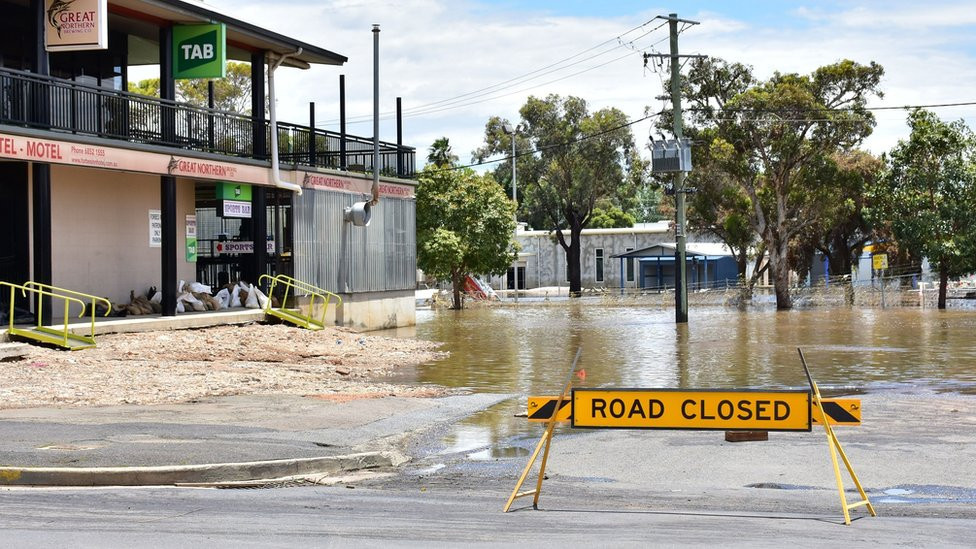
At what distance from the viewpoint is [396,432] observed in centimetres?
1340

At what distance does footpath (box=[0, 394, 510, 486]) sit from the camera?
10570 mm

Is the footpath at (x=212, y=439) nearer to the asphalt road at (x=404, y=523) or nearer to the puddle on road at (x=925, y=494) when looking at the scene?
the asphalt road at (x=404, y=523)

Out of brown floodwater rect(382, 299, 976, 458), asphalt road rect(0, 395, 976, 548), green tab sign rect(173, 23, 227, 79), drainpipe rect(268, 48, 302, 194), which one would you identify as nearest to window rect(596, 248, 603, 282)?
brown floodwater rect(382, 299, 976, 458)

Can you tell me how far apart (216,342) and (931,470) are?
55.4 ft

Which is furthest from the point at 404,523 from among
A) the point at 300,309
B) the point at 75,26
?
the point at 300,309

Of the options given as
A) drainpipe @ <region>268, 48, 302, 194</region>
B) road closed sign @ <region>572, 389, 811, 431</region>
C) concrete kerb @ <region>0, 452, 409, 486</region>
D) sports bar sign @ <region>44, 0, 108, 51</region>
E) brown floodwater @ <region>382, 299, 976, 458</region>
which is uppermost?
sports bar sign @ <region>44, 0, 108, 51</region>

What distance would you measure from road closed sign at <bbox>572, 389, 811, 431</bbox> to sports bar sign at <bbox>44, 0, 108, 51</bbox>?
17725 millimetres

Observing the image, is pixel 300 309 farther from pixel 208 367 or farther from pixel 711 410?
pixel 711 410

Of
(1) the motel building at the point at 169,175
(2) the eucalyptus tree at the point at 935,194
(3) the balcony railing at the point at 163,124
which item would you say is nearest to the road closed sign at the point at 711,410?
(1) the motel building at the point at 169,175

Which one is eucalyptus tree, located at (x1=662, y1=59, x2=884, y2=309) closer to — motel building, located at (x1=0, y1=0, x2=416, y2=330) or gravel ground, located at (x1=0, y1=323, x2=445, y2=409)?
motel building, located at (x1=0, y1=0, x2=416, y2=330)

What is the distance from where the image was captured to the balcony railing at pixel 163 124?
23.2m

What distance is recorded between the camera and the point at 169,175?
1038 inches

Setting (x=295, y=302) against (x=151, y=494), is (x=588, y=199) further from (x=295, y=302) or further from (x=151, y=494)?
(x=151, y=494)

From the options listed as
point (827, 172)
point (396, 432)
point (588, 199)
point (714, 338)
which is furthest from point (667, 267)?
point (396, 432)
